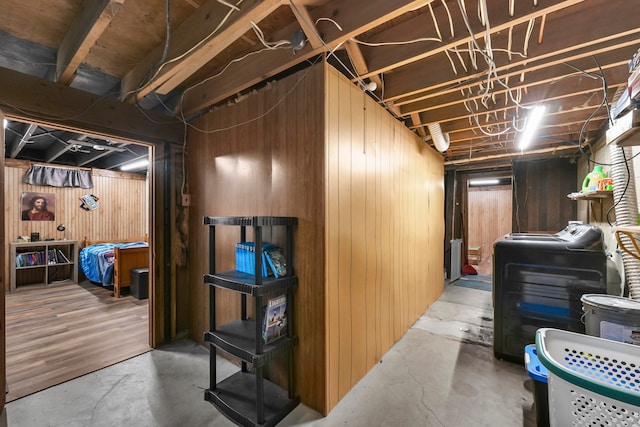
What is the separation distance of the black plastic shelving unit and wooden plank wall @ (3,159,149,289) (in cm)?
556

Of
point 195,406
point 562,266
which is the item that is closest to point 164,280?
point 195,406

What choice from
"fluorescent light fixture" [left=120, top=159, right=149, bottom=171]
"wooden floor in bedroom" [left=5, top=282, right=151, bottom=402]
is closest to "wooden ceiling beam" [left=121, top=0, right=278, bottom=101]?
"wooden floor in bedroom" [left=5, top=282, right=151, bottom=402]

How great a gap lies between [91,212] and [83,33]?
19.7ft

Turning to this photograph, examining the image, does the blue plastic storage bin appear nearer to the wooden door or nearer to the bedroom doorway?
the bedroom doorway

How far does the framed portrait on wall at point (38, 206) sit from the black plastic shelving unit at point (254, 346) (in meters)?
6.03

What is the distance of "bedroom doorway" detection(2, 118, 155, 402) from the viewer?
253 centimetres

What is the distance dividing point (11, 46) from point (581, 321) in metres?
4.94

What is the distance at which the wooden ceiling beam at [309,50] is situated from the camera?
4.86 ft

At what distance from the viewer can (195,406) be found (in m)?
1.93

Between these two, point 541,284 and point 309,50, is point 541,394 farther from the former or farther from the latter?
point 309,50

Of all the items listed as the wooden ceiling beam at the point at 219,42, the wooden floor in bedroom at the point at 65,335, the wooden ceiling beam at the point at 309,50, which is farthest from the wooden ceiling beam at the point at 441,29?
the wooden floor in bedroom at the point at 65,335

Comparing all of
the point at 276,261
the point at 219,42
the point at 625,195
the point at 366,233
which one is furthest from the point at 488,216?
the point at 219,42

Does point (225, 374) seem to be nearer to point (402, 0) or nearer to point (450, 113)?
point (402, 0)

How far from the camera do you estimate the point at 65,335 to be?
3080 millimetres
